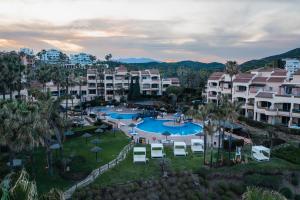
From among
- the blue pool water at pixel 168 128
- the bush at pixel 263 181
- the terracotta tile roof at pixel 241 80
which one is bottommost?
the bush at pixel 263 181

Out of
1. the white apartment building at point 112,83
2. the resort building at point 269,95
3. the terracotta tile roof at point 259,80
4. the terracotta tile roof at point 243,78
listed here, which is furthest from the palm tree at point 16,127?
the white apartment building at point 112,83

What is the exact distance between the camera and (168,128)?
48469 mm

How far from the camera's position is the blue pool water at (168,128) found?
45.8 meters

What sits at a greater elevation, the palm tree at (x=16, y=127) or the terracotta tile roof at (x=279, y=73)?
the terracotta tile roof at (x=279, y=73)

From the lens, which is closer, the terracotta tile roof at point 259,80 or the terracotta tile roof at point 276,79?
the terracotta tile roof at point 276,79

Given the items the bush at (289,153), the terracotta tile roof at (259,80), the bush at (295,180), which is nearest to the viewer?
the bush at (295,180)

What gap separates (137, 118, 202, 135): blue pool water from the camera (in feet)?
150

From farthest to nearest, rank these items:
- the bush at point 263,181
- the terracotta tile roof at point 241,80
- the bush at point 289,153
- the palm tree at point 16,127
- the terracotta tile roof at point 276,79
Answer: the terracotta tile roof at point 241,80 → the terracotta tile roof at point 276,79 → the bush at point 289,153 → the bush at point 263,181 → the palm tree at point 16,127

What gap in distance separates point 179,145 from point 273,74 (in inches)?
1183

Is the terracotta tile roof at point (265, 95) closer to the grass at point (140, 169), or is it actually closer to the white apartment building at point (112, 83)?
the grass at point (140, 169)

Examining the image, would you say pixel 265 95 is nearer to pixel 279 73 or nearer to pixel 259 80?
pixel 259 80

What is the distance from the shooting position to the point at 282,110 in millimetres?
45281

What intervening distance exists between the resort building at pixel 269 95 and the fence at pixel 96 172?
25120 millimetres

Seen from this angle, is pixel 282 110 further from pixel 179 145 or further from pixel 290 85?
pixel 179 145
